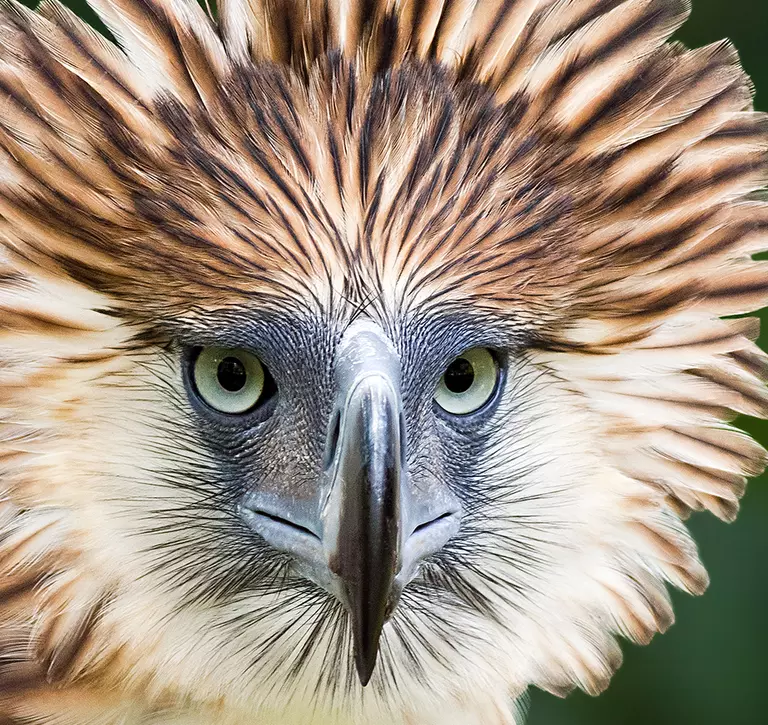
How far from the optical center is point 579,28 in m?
1.92

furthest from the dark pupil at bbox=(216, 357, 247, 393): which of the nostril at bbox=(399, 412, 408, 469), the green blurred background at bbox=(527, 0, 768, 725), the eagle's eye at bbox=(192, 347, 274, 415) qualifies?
the green blurred background at bbox=(527, 0, 768, 725)

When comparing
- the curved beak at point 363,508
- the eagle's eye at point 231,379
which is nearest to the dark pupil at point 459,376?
the curved beak at point 363,508

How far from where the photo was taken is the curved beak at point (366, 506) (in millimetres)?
1575

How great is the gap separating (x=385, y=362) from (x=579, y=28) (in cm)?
65

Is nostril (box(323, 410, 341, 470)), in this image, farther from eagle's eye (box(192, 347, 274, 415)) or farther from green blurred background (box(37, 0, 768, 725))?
green blurred background (box(37, 0, 768, 725))

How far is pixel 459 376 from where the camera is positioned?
1869 millimetres

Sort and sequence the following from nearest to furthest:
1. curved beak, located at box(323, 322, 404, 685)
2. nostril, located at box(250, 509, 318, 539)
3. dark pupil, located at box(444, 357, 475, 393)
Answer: curved beak, located at box(323, 322, 404, 685)
nostril, located at box(250, 509, 318, 539)
dark pupil, located at box(444, 357, 475, 393)

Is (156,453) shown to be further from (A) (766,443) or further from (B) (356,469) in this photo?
(A) (766,443)

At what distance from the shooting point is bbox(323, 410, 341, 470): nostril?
65.1 inches

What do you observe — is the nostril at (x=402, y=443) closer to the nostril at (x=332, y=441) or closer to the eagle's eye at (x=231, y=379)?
the nostril at (x=332, y=441)

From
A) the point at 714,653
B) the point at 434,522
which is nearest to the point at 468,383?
the point at 434,522

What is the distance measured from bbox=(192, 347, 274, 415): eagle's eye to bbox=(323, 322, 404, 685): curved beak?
18 cm

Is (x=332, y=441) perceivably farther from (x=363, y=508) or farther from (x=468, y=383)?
(x=468, y=383)

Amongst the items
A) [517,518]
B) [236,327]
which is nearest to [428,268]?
[236,327]
